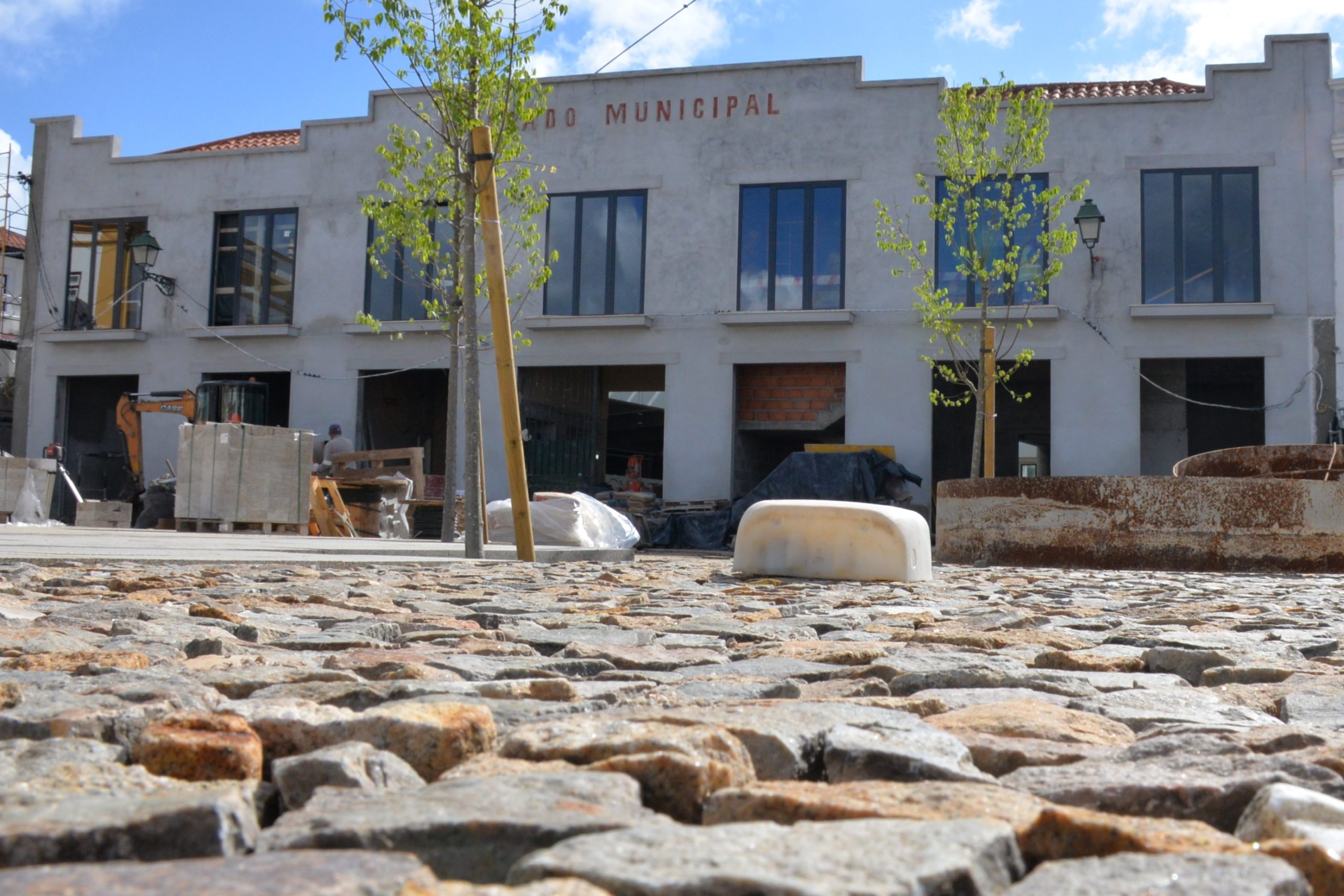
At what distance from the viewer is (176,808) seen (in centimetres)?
120

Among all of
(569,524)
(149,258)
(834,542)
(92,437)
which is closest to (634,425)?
(149,258)

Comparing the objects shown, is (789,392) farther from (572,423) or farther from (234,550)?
(234,550)

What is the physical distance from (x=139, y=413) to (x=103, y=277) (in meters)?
3.44

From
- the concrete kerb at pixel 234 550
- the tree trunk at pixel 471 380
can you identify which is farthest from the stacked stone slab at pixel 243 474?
the tree trunk at pixel 471 380

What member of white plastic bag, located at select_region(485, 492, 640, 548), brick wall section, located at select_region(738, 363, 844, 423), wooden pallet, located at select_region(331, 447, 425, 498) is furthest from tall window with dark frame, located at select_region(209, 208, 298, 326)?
white plastic bag, located at select_region(485, 492, 640, 548)

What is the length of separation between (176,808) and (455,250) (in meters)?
13.2

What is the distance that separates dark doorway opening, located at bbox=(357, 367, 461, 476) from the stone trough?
1229 centimetres

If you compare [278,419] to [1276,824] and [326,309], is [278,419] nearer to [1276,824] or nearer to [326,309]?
[326,309]

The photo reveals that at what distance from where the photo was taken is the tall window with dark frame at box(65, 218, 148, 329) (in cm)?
2183

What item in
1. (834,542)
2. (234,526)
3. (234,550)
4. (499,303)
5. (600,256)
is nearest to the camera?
(834,542)

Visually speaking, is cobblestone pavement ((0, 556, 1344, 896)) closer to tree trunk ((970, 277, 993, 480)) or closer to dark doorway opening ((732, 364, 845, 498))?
tree trunk ((970, 277, 993, 480))

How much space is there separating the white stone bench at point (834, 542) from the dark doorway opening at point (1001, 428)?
1528 centimetres

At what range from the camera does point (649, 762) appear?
1449 mm

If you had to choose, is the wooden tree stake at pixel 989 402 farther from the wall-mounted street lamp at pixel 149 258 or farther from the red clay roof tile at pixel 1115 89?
the wall-mounted street lamp at pixel 149 258
